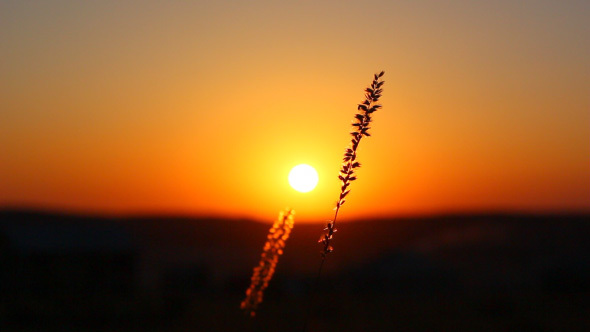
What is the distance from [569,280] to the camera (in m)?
40.1

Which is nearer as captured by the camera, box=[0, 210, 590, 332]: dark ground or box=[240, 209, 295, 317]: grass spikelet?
box=[240, 209, 295, 317]: grass spikelet

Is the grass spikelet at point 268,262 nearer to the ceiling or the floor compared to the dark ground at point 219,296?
nearer to the ceiling

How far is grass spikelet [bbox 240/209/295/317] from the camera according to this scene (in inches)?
209

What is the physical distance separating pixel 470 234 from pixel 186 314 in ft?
239

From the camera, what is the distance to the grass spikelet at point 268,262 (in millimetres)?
5320

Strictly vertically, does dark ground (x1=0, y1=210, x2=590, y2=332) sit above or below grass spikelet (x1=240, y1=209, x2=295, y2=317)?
below

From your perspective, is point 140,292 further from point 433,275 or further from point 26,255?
point 433,275

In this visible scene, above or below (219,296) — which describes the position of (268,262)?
above

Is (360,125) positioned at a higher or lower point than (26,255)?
higher

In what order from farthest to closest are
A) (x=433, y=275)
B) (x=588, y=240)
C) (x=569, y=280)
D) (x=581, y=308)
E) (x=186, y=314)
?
Result: (x=588, y=240) < (x=433, y=275) < (x=569, y=280) < (x=581, y=308) < (x=186, y=314)

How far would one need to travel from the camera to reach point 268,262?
5465 mm

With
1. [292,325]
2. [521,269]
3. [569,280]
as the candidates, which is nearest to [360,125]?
[292,325]

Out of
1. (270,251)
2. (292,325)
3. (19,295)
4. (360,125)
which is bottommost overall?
(19,295)

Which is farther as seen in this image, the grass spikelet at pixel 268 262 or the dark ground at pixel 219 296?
the dark ground at pixel 219 296
